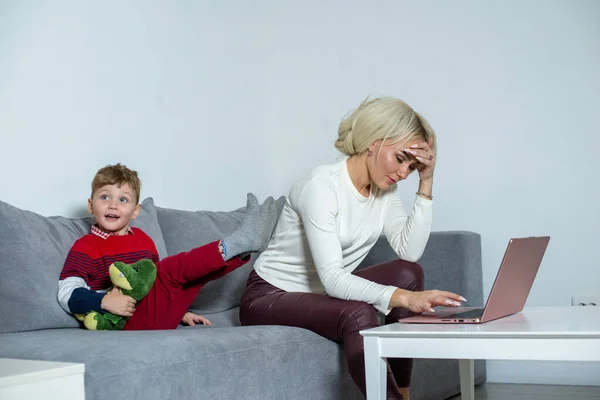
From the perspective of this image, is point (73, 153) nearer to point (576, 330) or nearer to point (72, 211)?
point (72, 211)

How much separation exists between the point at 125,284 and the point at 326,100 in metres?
1.85

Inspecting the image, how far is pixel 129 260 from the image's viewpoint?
2.06 metres

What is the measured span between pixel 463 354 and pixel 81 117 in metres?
1.53

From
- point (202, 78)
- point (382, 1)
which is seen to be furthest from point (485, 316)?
point (382, 1)

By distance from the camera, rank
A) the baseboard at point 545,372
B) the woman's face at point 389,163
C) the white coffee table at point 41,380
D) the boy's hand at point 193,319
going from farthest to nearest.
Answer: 1. the baseboard at point 545,372
2. the boy's hand at point 193,319
3. the woman's face at point 389,163
4. the white coffee table at point 41,380

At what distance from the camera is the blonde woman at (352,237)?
191cm

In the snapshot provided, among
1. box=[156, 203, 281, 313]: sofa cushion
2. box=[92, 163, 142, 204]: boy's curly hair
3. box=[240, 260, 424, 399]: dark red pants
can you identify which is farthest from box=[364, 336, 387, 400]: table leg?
box=[156, 203, 281, 313]: sofa cushion

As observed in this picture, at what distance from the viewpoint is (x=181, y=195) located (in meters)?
2.96

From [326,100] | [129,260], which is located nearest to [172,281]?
[129,260]

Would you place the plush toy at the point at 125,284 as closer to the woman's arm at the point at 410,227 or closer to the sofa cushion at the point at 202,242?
the sofa cushion at the point at 202,242

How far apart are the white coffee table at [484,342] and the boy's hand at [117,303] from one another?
68 centimetres

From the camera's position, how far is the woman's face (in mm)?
2094

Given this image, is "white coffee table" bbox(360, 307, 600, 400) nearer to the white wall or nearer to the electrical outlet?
the white wall

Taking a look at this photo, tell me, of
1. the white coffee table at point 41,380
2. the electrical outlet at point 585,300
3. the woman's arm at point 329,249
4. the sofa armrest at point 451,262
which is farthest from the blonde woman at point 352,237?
the electrical outlet at point 585,300
